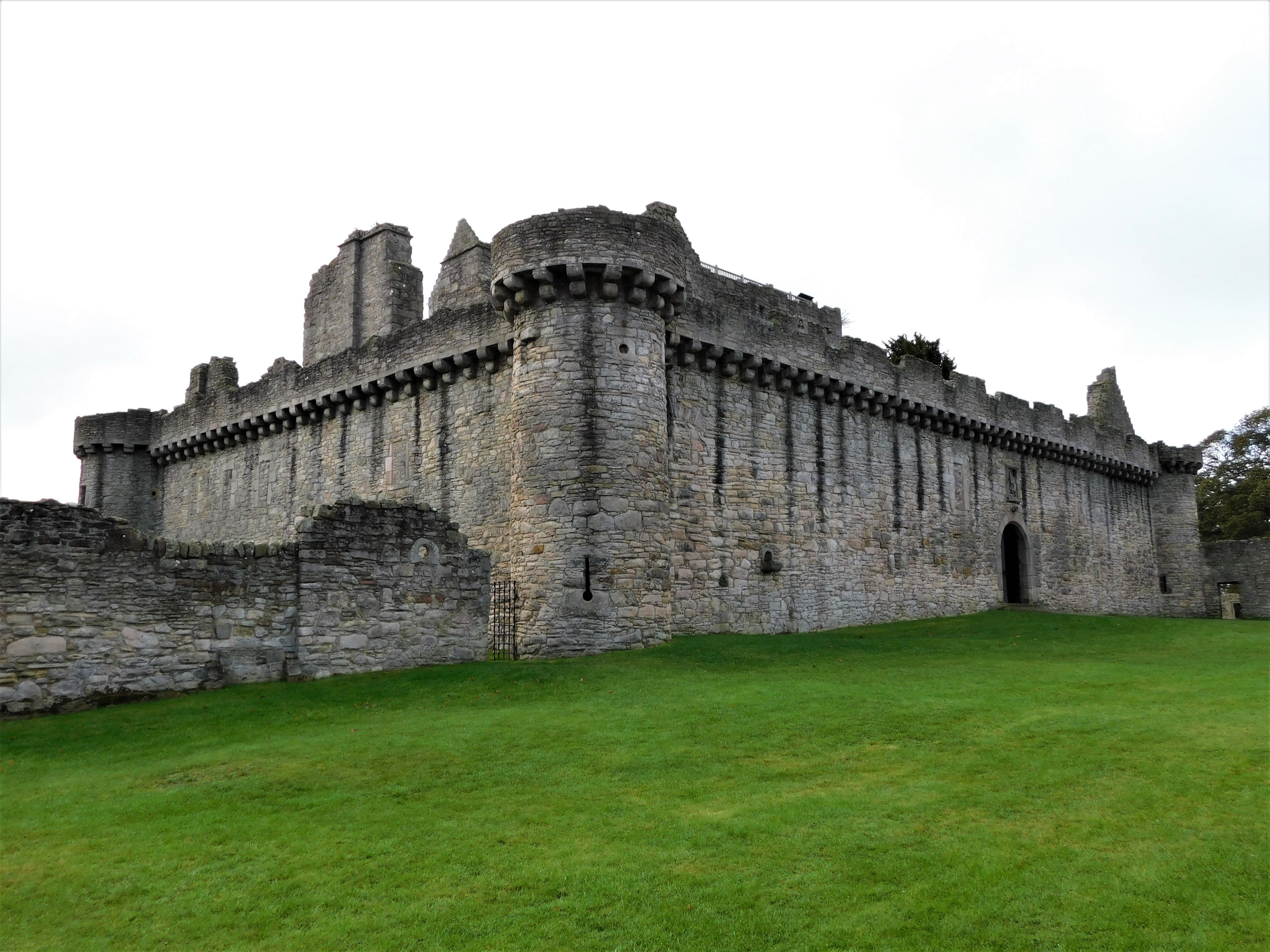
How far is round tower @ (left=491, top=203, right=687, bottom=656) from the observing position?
1652cm

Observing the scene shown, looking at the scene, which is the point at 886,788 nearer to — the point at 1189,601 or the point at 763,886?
the point at 763,886

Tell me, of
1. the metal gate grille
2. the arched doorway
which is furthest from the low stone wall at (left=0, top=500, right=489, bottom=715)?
the arched doorway

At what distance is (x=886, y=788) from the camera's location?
7762 millimetres

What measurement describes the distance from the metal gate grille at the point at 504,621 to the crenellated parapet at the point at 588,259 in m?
5.41

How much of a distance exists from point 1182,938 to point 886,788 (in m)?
2.79

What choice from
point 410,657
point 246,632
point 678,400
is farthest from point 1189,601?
point 246,632

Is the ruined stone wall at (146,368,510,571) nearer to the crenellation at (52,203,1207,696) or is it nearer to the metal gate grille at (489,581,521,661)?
the crenellation at (52,203,1207,696)

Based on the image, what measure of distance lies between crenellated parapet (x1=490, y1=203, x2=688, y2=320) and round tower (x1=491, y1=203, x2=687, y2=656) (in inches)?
0.9

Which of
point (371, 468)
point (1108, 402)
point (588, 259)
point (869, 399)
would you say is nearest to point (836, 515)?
point (869, 399)

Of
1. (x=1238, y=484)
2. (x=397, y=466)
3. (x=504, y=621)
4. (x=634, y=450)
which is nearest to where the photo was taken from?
(x=504, y=621)

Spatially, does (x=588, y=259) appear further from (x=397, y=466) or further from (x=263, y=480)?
(x=263, y=480)

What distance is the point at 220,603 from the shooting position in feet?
42.9

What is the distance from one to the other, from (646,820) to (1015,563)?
26.5 meters

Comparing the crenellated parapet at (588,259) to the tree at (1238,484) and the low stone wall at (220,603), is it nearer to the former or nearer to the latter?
the low stone wall at (220,603)
